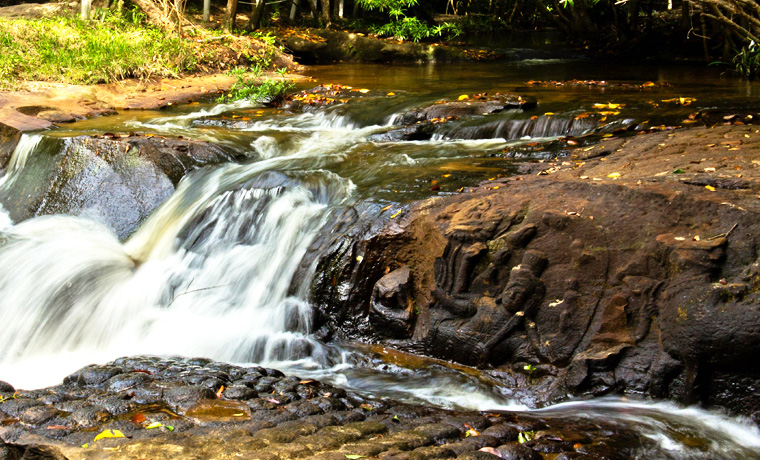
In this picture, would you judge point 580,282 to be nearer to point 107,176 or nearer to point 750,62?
point 107,176

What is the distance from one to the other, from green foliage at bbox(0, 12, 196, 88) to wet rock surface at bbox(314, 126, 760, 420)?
8592mm

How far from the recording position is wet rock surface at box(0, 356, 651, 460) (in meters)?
2.82

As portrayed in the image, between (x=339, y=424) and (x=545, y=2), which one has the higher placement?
(x=545, y=2)

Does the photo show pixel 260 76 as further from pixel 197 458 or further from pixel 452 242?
pixel 197 458

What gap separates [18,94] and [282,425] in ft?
29.8

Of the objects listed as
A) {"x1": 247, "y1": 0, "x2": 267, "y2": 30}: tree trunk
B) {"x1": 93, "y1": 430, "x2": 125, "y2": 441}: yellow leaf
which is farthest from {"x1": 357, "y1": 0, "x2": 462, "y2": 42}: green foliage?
{"x1": 93, "y1": 430, "x2": 125, "y2": 441}: yellow leaf

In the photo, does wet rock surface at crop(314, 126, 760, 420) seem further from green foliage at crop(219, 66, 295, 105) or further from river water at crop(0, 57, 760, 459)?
green foliage at crop(219, 66, 295, 105)

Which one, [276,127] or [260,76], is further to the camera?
[260,76]

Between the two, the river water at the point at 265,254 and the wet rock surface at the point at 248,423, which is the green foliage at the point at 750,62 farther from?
the wet rock surface at the point at 248,423

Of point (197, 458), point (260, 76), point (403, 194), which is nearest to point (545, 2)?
point (260, 76)

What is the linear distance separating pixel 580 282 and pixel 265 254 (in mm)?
2879

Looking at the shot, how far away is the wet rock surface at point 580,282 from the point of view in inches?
149

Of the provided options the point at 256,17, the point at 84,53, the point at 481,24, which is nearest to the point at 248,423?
the point at 84,53

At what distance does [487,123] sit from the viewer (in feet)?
27.2
